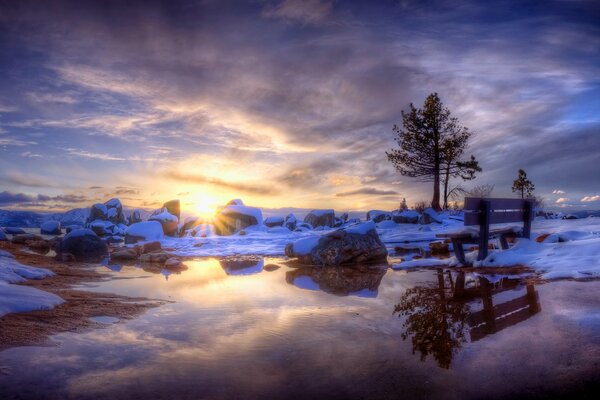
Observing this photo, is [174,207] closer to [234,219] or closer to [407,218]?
[234,219]

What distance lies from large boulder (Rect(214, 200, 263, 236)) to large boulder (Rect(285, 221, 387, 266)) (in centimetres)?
1161

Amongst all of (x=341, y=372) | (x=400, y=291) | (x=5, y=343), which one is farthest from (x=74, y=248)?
(x=341, y=372)

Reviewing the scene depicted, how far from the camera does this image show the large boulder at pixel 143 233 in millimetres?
17062

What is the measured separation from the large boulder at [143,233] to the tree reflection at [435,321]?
15.0 metres

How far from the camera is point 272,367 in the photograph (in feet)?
8.40

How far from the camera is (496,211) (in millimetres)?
7406

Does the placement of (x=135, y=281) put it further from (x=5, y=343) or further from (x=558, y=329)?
(x=558, y=329)

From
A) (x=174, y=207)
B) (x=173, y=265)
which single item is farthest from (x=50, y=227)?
(x=173, y=265)

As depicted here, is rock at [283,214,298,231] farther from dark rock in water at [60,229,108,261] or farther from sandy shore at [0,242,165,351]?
sandy shore at [0,242,165,351]

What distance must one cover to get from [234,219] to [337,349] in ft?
60.9

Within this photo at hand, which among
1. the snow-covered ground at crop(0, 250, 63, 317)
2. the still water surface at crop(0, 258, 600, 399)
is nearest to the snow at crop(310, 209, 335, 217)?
the still water surface at crop(0, 258, 600, 399)

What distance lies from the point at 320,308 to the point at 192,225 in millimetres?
21615

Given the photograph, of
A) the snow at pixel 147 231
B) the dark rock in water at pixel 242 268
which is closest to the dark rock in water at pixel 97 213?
the snow at pixel 147 231

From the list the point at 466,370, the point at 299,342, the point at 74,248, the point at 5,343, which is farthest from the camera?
the point at 74,248
